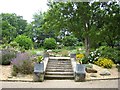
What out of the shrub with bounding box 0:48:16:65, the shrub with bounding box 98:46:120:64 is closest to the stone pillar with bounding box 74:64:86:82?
the shrub with bounding box 0:48:16:65

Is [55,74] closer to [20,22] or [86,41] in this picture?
[86,41]

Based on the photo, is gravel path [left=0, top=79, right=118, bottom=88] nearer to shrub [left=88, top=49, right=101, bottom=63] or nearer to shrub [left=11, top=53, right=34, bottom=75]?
shrub [left=11, top=53, right=34, bottom=75]

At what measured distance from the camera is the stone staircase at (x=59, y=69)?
888 cm

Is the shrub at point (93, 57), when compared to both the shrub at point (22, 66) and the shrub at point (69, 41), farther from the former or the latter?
the shrub at point (69, 41)

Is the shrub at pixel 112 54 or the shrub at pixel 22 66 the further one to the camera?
the shrub at pixel 112 54

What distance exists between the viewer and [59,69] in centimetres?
967

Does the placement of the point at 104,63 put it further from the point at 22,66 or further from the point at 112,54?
the point at 22,66

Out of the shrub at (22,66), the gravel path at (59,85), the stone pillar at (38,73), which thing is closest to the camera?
the gravel path at (59,85)

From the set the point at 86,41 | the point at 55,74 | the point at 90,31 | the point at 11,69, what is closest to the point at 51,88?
the point at 55,74

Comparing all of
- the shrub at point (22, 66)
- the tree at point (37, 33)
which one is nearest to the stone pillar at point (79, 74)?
the shrub at point (22, 66)

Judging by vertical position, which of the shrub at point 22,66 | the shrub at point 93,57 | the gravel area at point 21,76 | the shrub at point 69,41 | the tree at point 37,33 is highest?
the tree at point 37,33

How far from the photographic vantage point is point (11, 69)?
9445mm

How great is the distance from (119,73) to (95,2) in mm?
4434

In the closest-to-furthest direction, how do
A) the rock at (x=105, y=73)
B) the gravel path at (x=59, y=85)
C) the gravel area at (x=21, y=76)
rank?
1. the gravel path at (x=59, y=85)
2. the gravel area at (x=21, y=76)
3. the rock at (x=105, y=73)
